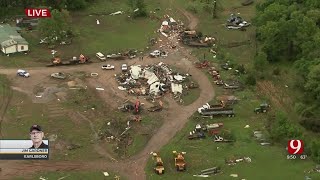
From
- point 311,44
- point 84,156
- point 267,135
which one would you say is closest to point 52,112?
point 84,156

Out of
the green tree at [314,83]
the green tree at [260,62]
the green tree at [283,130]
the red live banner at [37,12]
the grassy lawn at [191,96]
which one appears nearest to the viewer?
the green tree at [283,130]

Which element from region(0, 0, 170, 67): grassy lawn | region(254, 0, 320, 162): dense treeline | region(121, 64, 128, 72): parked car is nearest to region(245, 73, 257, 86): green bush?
region(254, 0, 320, 162): dense treeline

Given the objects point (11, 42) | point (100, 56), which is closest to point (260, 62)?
point (100, 56)

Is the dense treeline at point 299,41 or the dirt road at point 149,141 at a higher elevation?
the dense treeline at point 299,41

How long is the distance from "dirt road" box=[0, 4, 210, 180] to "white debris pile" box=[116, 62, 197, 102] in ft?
5.36

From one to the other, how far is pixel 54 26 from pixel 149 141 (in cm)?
2167

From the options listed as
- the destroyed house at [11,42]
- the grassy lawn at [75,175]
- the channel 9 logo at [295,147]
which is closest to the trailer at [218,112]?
the channel 9 logo at [295,147]

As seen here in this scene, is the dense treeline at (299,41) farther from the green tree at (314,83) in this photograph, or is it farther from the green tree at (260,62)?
the green tree at (260,62)

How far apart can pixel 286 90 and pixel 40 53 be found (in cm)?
2603

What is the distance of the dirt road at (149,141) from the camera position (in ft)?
131

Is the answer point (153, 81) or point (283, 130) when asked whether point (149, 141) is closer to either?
point (153, 81)

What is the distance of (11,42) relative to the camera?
5728 centimetres

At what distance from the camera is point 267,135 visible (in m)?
44.5

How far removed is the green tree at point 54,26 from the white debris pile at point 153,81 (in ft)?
34.2
